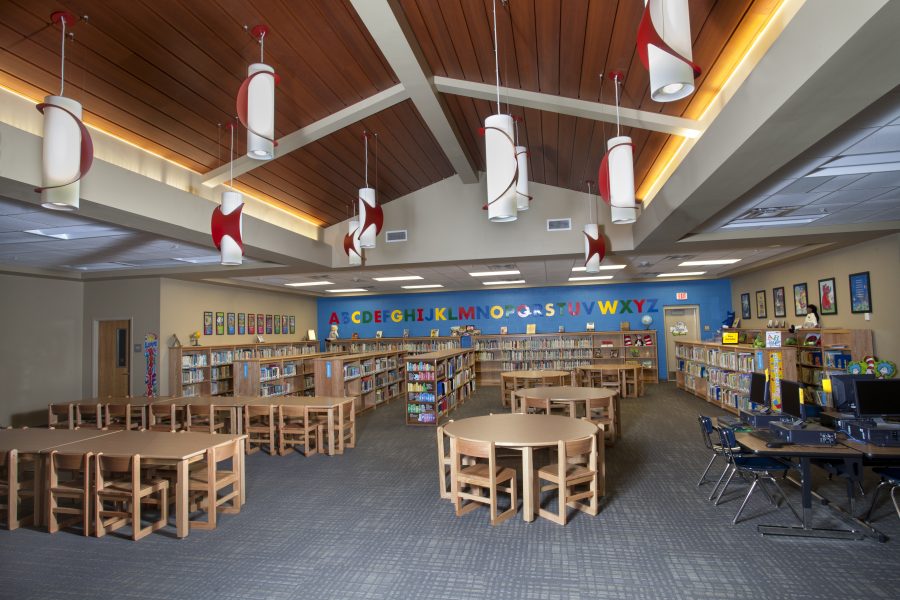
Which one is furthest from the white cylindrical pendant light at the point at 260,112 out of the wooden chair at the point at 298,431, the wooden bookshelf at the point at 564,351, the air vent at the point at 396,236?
the wooden bookshelf at the point at 564,351

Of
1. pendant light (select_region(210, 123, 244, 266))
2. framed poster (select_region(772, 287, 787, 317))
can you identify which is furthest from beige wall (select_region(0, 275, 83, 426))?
framed poster (select_region(772, 287, 787, 317))

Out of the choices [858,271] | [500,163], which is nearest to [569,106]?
[500,163]

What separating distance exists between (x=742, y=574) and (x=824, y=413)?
2295 mm

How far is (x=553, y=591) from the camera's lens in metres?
3.36

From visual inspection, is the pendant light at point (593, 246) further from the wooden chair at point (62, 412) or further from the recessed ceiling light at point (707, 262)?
the wooden chair at point (62, 412)

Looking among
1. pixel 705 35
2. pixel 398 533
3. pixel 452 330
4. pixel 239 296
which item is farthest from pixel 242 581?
pixel 452 330

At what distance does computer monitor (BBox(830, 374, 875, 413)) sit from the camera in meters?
4.65

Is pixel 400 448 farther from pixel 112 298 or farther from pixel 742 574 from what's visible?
pixel 112 298

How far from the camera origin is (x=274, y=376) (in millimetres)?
10867

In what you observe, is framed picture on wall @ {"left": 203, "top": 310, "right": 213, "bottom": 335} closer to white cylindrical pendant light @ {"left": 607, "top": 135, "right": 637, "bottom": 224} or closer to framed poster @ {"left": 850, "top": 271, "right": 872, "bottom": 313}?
white cylindrical pendant light @ {"left": 607, "top": 135, "right": 637, "bottom": 224}

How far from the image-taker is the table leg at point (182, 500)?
169 inches

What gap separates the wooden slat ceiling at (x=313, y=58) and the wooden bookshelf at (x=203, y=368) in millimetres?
5313

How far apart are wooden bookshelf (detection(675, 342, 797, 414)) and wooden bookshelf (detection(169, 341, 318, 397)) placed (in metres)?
10.5

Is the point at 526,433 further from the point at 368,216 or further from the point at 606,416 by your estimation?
the point at 368,216
